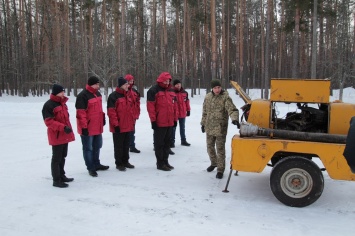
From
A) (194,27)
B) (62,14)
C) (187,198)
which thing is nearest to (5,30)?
(62,14)

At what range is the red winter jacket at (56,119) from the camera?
498cm

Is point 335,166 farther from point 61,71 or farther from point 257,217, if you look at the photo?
point 61,71

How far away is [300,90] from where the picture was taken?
4.48 metres

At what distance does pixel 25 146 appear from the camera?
28.0 feet

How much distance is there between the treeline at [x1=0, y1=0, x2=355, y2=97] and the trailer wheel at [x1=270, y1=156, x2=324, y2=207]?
55.8ft

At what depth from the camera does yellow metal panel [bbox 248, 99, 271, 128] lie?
4.73 metres

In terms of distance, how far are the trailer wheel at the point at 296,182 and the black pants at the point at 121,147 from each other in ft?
10.0

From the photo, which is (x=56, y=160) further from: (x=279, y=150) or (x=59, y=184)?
(x=279, y=150)

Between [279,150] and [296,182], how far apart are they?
516 millimetres

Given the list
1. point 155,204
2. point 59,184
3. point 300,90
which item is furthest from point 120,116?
point 300,90

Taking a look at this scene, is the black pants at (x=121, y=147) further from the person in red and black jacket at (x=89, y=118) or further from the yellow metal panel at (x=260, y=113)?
the yellow metal panel at (x=260, y=113)

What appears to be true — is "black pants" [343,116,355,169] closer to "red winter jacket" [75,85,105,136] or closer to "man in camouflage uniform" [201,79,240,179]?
"man in camouflage uniform" [201,79,240,179]

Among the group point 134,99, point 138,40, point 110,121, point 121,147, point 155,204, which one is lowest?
point 155,204

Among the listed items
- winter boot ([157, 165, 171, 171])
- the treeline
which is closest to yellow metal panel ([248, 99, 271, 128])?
winter boot ([157, 165, 171, 171])
